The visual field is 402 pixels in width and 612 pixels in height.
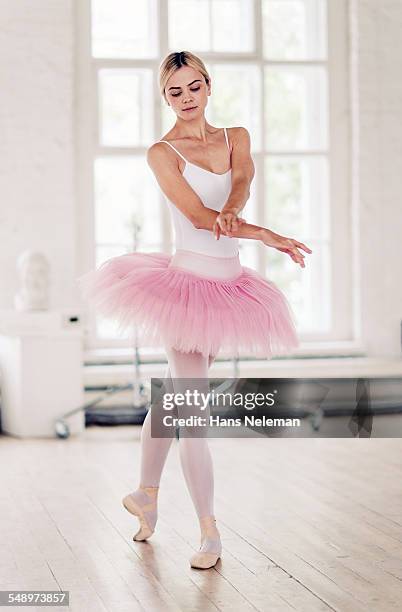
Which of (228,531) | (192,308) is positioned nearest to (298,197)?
(228,531)

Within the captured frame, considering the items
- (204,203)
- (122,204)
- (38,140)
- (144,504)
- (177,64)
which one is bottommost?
(144,504)

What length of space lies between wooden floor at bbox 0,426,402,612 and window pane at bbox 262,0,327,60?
9.66 ft

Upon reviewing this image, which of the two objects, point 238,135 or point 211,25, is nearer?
point 238,135

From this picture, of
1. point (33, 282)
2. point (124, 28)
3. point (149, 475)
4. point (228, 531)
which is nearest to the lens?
point (149, 475)

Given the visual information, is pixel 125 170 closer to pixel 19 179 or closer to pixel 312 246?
pixel 19 179

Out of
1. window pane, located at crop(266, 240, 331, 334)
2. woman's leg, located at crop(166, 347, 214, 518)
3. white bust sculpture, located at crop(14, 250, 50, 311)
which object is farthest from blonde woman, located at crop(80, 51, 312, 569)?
window pane, located at crop(266, 240, 331, 334)

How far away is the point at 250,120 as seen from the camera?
24.0 ft

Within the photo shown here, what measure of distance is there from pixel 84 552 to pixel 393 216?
4405 millimetres

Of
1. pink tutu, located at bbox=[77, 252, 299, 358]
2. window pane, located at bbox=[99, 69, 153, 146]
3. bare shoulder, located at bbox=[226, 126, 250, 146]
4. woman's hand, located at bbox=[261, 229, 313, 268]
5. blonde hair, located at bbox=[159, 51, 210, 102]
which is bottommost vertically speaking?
pink tutu, located at bbox=[77, 252, 299, 358]

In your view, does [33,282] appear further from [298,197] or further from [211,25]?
[211,25]

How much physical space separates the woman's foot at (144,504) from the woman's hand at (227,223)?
90cm

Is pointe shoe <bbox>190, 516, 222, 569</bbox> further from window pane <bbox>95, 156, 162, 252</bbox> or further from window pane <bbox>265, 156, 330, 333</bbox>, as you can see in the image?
window pane <bbox>265, 156, 330, 333</bbox>

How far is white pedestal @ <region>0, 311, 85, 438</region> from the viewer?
611 centimetres

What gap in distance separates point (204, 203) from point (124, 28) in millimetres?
4234
